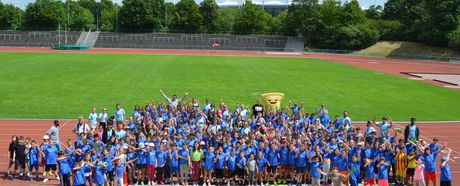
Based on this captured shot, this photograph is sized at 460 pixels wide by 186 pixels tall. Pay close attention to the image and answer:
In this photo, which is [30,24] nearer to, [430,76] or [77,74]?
[77,74]

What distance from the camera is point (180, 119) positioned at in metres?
16.8

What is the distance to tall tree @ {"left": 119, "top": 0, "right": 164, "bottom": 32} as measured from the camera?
96.4 m

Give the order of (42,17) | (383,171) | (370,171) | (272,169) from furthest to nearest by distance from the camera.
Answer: (42,17), (272,169), (370,171), (383,171)

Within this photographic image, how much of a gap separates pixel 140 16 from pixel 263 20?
2636 cm

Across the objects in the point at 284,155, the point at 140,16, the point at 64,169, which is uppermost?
the point at 140,16

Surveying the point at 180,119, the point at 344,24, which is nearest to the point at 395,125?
the point at 180,119

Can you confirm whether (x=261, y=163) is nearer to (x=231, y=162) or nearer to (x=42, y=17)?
(x=231, y=162)

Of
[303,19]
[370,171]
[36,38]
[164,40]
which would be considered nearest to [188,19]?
[164,40]

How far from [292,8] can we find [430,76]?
2241 inches

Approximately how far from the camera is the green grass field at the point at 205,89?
83.3 ft

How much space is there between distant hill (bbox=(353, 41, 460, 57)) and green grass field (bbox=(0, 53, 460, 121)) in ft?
105

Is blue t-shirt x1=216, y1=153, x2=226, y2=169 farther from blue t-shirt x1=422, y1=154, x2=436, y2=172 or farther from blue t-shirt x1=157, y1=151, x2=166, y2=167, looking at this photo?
blue t-shirt x1=422, y1=154, x2=436, y2=172

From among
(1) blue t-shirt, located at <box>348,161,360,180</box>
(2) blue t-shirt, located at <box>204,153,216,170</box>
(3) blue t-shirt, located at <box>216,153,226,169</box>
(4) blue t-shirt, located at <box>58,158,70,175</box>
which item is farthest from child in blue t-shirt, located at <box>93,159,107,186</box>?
(1) blue t-shirt, located at <box>348,161,360,180</box>

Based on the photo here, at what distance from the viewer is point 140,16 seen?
96.6 meters
